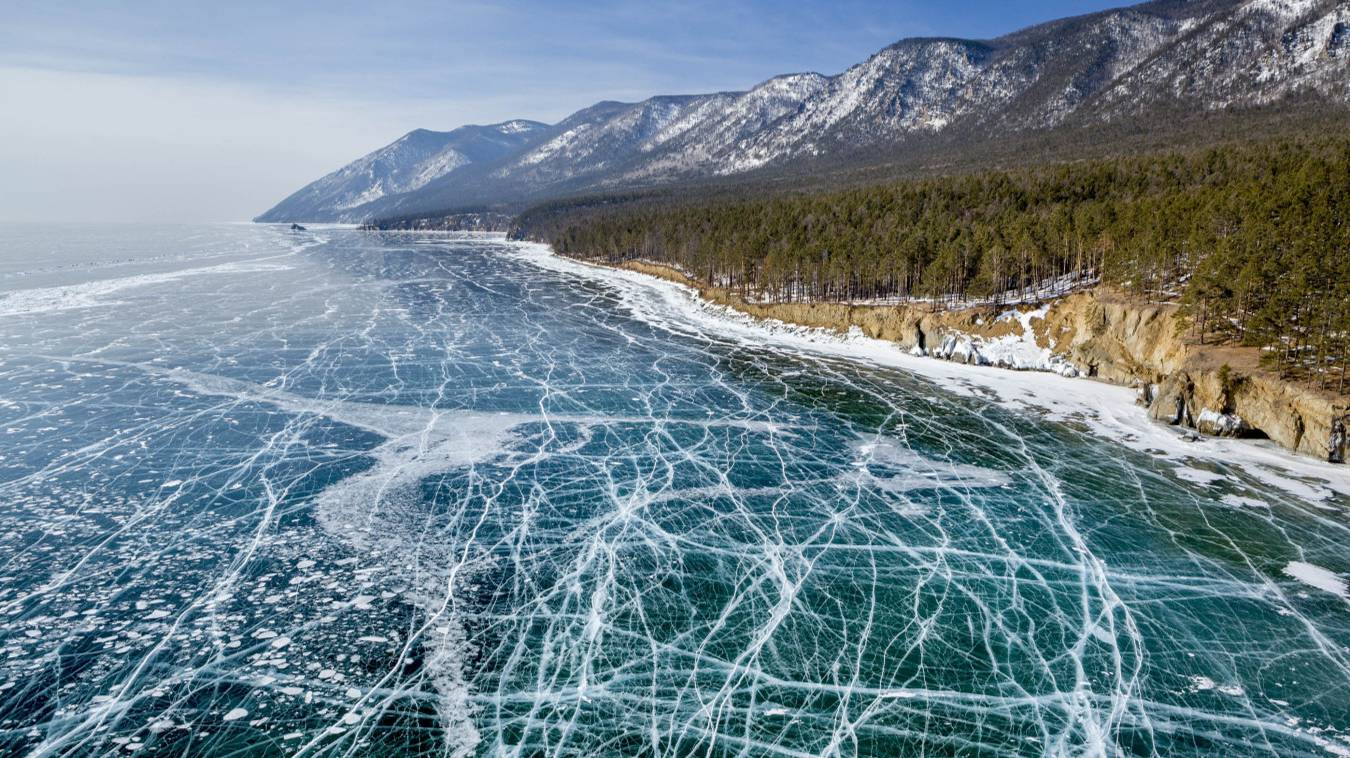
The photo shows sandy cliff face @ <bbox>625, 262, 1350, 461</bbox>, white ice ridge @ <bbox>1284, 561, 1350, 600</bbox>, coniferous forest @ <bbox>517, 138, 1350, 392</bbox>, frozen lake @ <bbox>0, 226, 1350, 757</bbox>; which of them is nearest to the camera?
frozen lake @ <bbox>0, 226, 1350, 757</bbox>

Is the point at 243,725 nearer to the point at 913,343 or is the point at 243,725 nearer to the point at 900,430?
the point at 900,430

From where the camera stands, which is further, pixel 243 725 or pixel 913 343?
pixel 913 343

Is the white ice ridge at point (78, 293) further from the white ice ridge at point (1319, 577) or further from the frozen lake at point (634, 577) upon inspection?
the white ice ridge at point (1319, 577)

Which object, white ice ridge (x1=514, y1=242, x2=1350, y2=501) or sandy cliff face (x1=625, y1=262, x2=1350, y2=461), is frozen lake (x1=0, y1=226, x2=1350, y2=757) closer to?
white ice ridge (x1=514, y1=242, x2=1350, y2=501)

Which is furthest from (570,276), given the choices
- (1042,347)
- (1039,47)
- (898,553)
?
(1039,47)

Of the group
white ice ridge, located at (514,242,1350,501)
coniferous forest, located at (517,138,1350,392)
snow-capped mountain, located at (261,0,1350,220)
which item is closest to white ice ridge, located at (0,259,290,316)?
white ice ridge, located at (514,242,1350,501)

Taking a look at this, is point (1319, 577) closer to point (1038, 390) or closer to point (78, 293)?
point (1038, 390)

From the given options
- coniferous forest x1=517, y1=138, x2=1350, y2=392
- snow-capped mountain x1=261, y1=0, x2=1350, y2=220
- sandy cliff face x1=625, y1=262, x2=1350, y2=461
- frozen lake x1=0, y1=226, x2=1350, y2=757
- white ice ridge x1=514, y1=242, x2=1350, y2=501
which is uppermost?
snow-capped mountain x1=261, y1=0, x2=1350, y2=220
